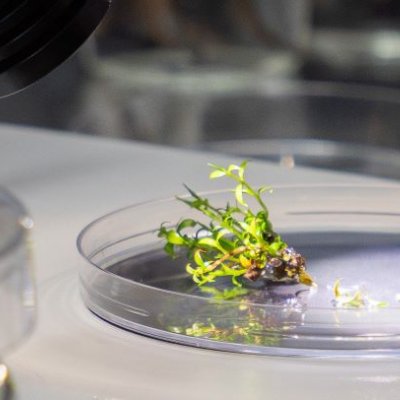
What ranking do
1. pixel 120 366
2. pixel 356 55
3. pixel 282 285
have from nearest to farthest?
pixel 120 366, pixel 282 285, pixel 356 55

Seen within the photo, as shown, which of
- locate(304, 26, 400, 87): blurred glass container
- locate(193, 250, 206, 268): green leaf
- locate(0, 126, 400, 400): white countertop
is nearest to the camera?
locate(0, 126, 400, 400): white countertop

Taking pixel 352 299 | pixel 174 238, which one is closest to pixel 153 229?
pixel 174 238

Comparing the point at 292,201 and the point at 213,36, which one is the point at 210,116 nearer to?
the point at 213,36

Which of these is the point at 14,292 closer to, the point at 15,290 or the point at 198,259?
the point at 15,290

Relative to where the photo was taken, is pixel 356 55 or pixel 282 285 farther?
pixel 356 55

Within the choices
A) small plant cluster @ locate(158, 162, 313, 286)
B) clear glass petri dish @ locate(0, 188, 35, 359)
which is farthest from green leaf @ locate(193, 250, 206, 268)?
clear glass petri dish @ locate(0, 188, 35, 359)

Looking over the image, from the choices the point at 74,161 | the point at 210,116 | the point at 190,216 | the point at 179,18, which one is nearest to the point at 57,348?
the point at 190,216

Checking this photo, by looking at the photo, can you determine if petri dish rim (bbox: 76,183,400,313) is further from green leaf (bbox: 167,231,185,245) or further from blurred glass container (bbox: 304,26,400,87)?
blurred glass container (bbox: 304,26,400,87)

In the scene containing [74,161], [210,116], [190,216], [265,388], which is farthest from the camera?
[210,116]

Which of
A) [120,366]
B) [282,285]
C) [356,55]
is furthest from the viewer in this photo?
[356,55]
